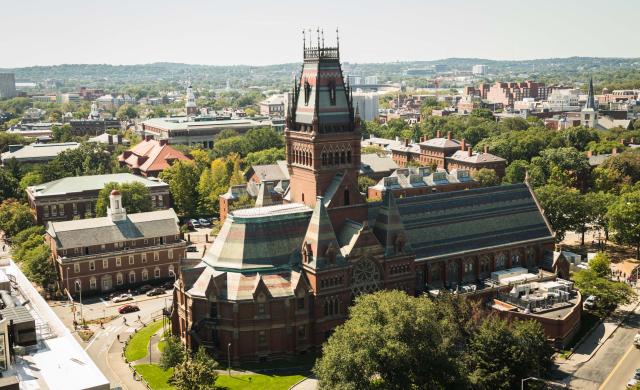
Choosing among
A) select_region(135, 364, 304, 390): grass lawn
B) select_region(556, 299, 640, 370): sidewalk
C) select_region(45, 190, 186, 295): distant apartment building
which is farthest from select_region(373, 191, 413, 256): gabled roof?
select_region(45, 190, 186, 295): distant apartment building

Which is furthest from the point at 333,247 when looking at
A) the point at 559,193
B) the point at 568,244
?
the point at 568,244

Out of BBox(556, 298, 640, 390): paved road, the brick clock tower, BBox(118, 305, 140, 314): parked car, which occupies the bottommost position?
BBox(556, 298, 640, 390): paved road

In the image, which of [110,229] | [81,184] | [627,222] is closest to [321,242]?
[110,229]

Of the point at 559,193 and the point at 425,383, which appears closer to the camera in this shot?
the point at 425,383

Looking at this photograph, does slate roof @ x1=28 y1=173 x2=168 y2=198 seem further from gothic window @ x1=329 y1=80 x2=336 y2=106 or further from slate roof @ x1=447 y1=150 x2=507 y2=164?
slate roof @ x1=447 y1=150 x2=507 y2=164

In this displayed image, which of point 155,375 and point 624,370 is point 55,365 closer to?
point 155,375

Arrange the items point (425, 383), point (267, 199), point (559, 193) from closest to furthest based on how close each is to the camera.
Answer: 1. point (425, 383)
2. point (267, 199)
3. point (559, 193)

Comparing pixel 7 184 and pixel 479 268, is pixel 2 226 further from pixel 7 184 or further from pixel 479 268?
pixel 479 268
